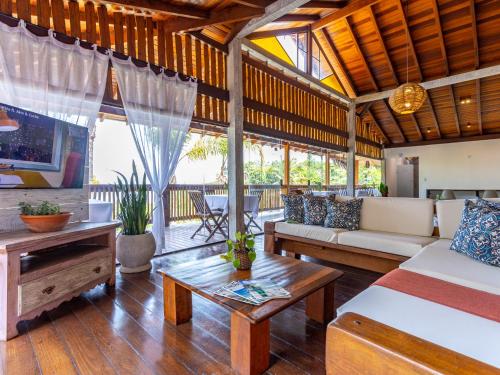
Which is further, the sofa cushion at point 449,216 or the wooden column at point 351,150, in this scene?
the wooden column at point 351,150

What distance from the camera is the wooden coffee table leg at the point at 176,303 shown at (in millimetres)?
1836

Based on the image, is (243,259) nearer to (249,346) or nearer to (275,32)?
(249,346)

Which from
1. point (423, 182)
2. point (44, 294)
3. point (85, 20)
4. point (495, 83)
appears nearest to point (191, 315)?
point (44, 294)

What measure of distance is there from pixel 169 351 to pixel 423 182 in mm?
10949

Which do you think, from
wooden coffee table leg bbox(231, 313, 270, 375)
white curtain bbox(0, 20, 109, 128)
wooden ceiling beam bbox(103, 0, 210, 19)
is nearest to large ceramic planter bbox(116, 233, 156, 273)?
white curtain bbox(0, 20, 109, 128)

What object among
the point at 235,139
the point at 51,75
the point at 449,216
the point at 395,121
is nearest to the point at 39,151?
the point at 51,75

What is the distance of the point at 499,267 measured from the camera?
170 cm

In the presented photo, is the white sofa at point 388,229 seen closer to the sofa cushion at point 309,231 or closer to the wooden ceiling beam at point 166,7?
the sofa cushion at point 309,231

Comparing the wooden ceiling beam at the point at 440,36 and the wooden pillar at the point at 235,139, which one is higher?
the wooden ceiling beam at the point at 440,36

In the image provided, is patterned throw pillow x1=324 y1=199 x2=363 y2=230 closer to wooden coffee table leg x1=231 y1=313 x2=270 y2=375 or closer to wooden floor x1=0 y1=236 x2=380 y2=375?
wooden floor x1=0 y1=236 x2=380 y2=375

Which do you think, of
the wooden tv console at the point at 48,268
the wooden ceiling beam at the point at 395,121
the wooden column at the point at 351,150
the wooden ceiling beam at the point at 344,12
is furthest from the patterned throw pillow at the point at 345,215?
the wooden ceiling beam at the point at 395,121

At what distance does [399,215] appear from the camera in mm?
2818

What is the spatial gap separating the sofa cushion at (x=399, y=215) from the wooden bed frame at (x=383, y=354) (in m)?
2.10

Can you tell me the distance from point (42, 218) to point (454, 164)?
11.4 meters
